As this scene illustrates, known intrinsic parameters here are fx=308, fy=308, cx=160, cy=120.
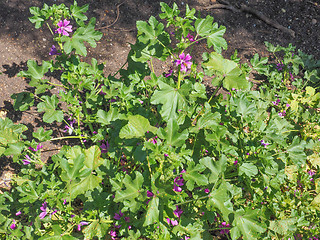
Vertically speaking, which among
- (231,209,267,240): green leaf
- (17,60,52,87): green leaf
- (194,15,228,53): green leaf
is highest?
(194,15,228,53): green leaf

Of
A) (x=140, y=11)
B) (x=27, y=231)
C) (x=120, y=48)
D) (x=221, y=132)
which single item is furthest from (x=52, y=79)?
(x=221, y=132)

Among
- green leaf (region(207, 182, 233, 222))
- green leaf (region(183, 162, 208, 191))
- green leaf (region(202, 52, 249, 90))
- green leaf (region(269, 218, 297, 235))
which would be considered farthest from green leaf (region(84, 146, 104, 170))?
green leaf (region(269, 218, 297, 235))

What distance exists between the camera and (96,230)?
2.29m

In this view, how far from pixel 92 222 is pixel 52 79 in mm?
1969

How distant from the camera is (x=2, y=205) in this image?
246cm

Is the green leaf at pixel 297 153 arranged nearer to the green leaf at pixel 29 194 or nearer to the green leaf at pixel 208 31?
the green leaf at pixel 208 31

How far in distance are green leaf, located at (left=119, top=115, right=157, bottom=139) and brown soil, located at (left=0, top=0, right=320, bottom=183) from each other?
145 cm

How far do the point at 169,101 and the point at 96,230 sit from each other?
110 centimetres

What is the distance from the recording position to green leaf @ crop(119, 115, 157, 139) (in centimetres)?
215

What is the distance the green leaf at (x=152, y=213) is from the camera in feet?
6.12

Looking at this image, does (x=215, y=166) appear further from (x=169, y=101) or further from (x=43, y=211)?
(x=43, y=211)

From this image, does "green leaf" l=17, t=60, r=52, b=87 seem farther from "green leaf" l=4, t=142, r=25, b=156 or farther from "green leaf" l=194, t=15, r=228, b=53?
"green leaf" l=194, t=15, r=228, b=53

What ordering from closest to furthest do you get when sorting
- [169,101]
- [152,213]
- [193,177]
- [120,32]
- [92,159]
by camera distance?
[152,213] < [193,177] < [169,101] < [92,159] < [120,32]

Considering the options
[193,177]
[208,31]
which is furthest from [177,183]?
[208,31]
